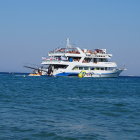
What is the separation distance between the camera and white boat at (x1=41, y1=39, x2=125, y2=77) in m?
80.8

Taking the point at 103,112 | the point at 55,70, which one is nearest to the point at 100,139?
the point at 103,112

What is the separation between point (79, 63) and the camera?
82188 mm

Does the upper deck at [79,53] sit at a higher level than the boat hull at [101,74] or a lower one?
higher

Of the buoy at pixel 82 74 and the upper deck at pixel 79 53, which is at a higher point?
the upper deck at pixel 79 53

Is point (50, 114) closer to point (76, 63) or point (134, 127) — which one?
point (134, 127)

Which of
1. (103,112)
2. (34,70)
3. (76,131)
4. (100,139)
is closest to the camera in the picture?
(100,139)

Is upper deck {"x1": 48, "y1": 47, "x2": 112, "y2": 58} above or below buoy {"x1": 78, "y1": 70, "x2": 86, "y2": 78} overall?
above

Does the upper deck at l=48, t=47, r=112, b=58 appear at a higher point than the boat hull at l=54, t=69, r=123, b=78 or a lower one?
higher

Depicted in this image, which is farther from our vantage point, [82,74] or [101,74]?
[101,74]

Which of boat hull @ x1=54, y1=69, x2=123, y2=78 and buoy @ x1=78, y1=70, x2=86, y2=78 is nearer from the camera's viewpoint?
boat hull @ x1=54, y1=69, x2=123, y2=78

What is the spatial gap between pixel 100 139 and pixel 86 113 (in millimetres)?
5706

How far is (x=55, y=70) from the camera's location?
81.0 m

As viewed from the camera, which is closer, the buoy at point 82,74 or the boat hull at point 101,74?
the boat hull at point 101,74

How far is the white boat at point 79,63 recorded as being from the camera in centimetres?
8079
